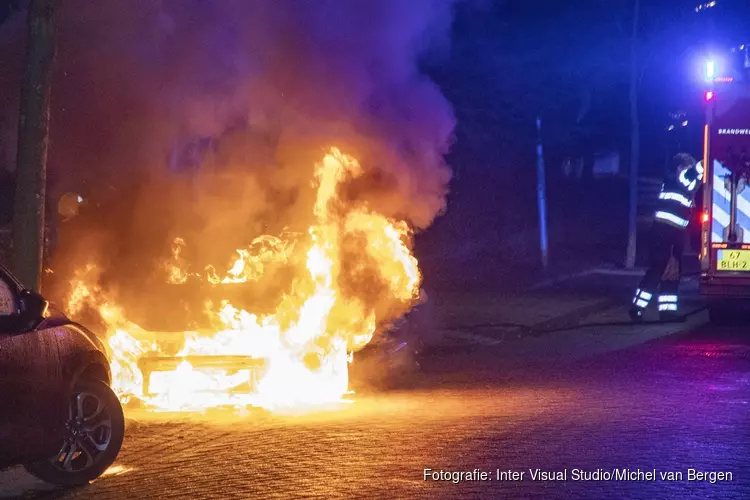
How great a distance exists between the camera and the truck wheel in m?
16.2

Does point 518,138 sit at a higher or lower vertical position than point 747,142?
higher

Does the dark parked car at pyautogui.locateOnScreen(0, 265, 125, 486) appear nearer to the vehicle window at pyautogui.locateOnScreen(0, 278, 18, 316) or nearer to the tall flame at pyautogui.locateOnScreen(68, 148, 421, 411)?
the vehicle window at pyautogui.locateOnScreen(0, 278, 18, 316)

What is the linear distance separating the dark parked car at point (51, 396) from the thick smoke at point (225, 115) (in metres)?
3.70

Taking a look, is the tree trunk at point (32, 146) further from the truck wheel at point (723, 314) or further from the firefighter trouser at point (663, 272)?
the truck wheel at point (723, 314)

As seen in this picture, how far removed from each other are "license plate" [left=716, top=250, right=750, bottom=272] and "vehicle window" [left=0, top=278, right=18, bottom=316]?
10.5 meters

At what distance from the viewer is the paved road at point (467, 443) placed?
6734 mm

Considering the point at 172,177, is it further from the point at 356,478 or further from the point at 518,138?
the point at 518,138

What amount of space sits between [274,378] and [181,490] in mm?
3233

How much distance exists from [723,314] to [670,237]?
1.34 meters

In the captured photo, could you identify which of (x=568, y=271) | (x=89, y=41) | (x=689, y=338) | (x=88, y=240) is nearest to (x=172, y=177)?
(x=88, y=240)

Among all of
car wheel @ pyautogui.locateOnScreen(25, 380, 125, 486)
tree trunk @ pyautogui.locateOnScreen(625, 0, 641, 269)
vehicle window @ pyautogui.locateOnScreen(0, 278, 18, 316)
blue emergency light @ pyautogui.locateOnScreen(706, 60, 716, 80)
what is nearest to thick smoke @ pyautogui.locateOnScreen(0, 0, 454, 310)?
car wheel @ pyautogui.locateOnScreen(25, 380, 125, 486)

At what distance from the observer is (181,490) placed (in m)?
6.81

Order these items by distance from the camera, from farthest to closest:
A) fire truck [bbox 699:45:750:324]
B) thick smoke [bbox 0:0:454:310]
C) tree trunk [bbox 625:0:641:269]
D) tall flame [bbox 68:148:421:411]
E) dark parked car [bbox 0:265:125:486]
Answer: tree trunk [bbox 625:0:641:269], fire truck [bbox 699:45:750:324], thick smoke [bbox 0:0:454:310], tall flame [bbox 68:148:421:411], dark parked car [bbox 0:265:125:486]

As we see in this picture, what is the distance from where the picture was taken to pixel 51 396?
267 inches
